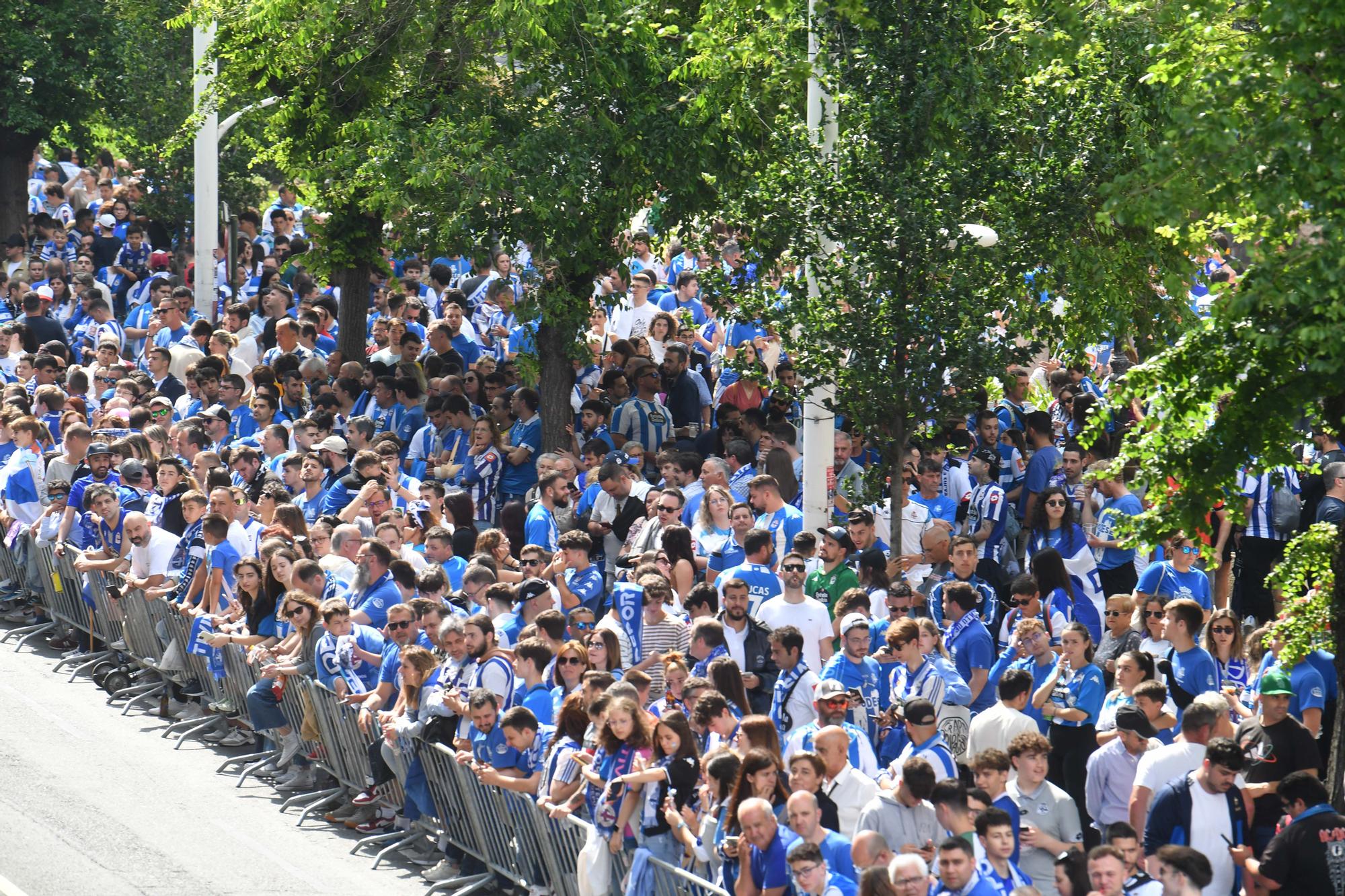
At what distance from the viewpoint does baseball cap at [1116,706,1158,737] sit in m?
10.9

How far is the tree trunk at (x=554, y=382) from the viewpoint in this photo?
63.8 feet

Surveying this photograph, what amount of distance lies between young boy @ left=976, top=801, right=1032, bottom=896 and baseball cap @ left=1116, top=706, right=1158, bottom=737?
1.62 meters

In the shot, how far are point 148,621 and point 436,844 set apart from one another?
15.6 feet

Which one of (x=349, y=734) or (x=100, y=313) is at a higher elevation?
(x=100, y=313)

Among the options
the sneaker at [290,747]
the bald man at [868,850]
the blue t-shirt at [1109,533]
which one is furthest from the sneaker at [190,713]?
the bald man at [868,850]

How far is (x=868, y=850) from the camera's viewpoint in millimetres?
9844

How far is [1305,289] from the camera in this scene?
906cm

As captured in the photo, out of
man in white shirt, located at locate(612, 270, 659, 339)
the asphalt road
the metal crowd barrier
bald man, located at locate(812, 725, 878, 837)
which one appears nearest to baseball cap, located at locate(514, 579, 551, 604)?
the metal crowd barrier

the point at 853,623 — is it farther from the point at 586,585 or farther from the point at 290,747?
the point at 290,747

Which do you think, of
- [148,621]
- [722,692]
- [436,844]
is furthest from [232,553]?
[722,692]

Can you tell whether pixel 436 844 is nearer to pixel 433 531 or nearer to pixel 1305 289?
pixel 433 531

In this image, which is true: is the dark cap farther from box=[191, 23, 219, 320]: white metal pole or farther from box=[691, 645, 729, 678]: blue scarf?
box=[191, 23, 219, 320]: white metal pole

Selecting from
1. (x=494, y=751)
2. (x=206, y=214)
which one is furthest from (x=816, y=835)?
(x=206, y=214)

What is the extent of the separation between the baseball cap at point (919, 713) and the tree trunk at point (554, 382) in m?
8.79
